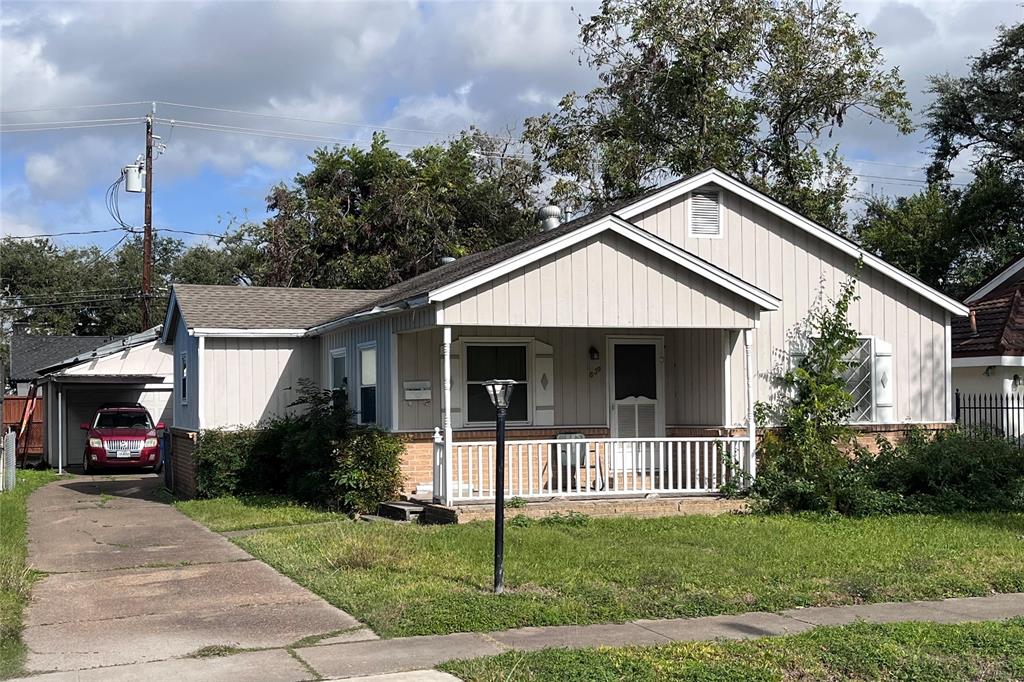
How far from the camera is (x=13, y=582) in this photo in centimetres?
1070

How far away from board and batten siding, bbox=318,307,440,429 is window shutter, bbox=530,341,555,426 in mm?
2300

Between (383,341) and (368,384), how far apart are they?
1160mm

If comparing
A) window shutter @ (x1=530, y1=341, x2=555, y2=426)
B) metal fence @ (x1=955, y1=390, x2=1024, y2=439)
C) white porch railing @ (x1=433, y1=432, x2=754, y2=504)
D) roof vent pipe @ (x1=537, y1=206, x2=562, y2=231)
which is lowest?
white porch railing @ (x1=433, y1=432, x2=754, y2=504)

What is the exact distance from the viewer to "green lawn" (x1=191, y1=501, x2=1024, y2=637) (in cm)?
944

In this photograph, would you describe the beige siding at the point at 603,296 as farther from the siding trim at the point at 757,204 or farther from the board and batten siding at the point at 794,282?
the siding trim at the point at 757,204

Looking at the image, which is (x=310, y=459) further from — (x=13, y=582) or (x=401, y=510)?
(x=13, y=582)

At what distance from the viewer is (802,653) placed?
787cm

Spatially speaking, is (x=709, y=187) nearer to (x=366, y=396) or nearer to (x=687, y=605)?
(x=366, y=396)

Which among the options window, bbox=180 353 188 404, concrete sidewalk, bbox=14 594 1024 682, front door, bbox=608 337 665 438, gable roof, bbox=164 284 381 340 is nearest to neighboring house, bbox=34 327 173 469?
window, bbox=180 353 188 404

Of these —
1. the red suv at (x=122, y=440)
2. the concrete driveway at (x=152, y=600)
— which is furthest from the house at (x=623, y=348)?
the red suv at (x=122, y=440)

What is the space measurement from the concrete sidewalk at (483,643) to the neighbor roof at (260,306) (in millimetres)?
11813

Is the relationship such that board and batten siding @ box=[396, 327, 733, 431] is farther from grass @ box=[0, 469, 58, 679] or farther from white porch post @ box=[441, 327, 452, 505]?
grass @ box=[0, 469, 58, 679]

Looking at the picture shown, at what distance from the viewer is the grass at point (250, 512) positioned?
15.6 m

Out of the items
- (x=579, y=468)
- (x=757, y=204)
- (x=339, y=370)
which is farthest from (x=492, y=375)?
(x=757, y=204)
